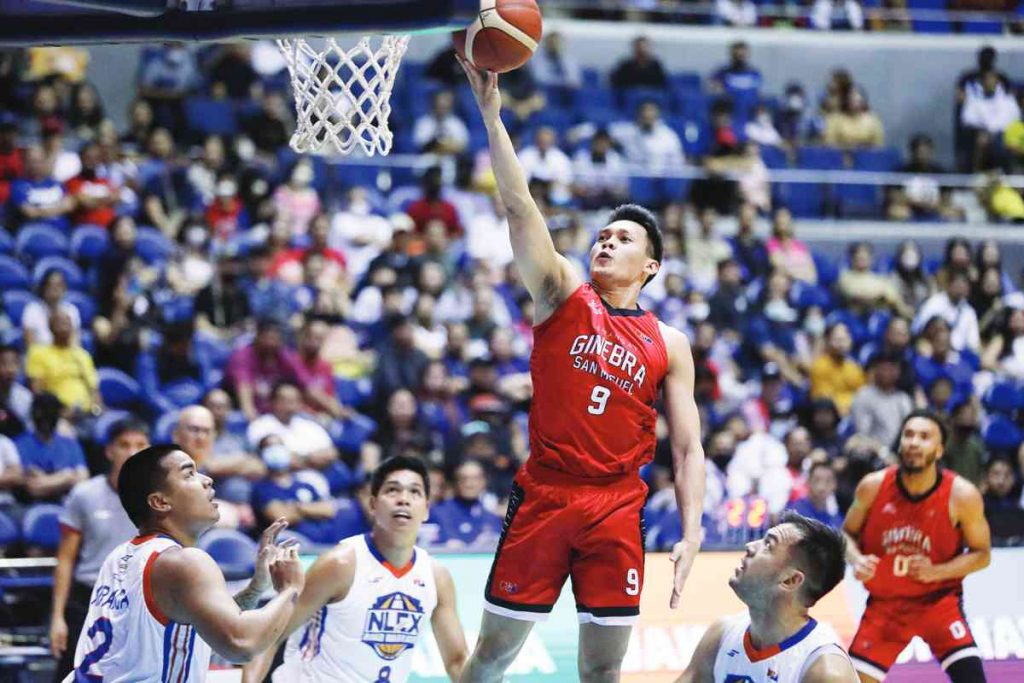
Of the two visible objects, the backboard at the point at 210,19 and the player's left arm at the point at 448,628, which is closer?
the backboard at the point at 210,19

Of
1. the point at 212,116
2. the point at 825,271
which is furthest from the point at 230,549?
the point at 825,271

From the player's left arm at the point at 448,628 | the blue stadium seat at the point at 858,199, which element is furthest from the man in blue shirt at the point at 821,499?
the blue stadium seat at the point at 858,199

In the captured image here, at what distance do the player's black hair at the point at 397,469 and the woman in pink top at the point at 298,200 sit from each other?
662 cm

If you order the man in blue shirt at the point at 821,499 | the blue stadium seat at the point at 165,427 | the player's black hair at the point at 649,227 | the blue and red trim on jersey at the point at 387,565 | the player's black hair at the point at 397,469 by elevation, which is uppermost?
the player's black hair at the point at 649,227

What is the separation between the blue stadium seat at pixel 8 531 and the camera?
27.7 feet

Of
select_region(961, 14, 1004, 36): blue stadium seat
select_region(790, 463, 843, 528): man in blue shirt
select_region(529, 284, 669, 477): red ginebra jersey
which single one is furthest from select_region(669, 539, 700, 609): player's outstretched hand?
select_region(961, 14, 1004, 36): blue stadium seat

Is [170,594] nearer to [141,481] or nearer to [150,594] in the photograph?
[150,594]

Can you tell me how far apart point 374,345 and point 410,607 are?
5.43 metres

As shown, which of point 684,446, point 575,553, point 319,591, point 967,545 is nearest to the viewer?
point 575,553

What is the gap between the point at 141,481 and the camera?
5.02 meters

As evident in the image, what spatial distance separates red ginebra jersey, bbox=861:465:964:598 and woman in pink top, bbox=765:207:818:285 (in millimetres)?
6843

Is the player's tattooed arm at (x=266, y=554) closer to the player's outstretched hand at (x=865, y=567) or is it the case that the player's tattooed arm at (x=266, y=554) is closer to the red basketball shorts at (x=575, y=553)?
the red basketball shorts at (x=575, y=553)

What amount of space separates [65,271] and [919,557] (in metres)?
6.85

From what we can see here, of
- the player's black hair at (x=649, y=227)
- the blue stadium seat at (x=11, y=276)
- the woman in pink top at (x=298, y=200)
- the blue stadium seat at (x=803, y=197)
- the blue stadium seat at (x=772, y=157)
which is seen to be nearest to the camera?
the player's black hair at (x=649, y=227)
